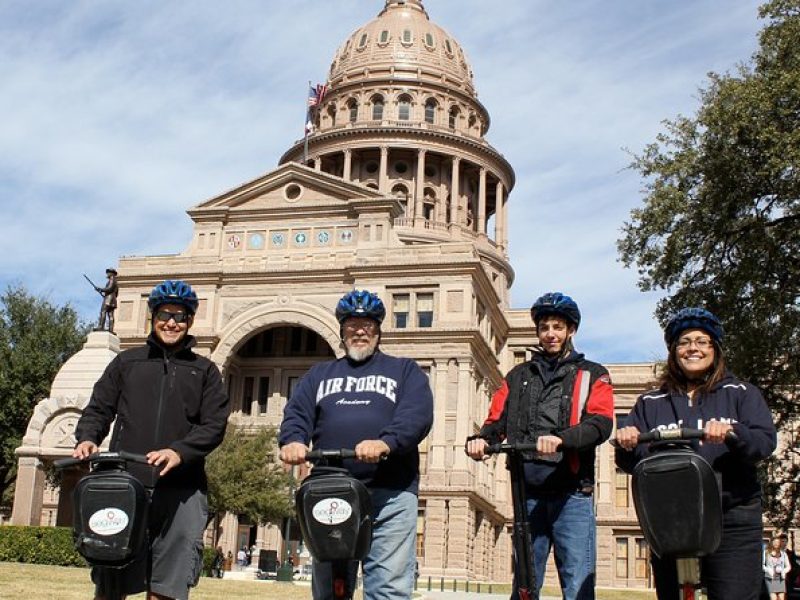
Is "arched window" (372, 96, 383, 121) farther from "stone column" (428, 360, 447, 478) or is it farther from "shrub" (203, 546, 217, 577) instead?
"shrub" (203, 546, 217, 577)

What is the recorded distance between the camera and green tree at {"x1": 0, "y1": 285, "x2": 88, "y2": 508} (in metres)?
51.1

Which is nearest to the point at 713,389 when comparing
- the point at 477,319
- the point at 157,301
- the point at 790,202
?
the point at 157,301

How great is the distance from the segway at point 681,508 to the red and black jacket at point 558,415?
3.13 feet

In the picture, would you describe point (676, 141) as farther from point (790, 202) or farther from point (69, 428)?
point (69, 428)

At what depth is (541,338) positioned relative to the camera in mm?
7434

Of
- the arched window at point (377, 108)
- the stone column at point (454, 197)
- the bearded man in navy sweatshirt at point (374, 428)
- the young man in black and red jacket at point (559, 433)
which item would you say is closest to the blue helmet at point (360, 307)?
the bearded man in navy sweatshirt at point (374, 428)

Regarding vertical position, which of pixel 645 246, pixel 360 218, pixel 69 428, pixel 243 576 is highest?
pixel 360 218

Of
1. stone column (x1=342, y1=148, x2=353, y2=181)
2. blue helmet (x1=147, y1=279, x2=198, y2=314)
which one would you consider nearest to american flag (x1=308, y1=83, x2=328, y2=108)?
stone column (x1=342, y1=148, x2=353, y2=181)

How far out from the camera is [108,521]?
603 centimetres

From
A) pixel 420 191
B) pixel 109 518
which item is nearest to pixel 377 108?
pixel 420 191

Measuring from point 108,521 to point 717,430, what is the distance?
3564mm

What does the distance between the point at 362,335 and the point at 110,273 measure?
25970 millimetres

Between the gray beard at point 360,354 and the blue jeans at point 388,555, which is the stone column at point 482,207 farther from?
the blue jeans at point 388,555

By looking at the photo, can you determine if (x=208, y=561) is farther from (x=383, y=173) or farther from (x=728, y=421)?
(x=383, y=173)
